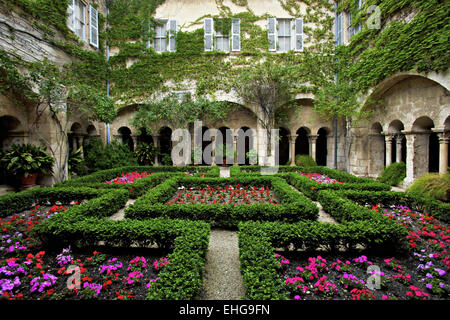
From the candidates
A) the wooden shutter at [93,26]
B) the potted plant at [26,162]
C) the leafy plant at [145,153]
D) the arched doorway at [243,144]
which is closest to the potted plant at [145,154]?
the leafy plant at [145,153]

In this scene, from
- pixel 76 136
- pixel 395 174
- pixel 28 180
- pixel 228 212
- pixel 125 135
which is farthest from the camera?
pixel 125 135

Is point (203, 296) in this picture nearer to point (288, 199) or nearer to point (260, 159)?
point (288, 199)

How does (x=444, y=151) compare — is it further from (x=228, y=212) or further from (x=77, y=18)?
(x=77, y=18)

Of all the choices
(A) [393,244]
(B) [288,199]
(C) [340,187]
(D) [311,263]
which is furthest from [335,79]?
Answer: (D) [311,263]

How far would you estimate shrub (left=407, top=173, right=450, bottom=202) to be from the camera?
502 cm

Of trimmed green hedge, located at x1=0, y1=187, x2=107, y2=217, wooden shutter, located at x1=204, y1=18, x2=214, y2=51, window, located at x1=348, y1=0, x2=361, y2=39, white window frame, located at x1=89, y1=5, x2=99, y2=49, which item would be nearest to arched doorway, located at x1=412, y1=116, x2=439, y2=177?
window, located at x1=348, y1=0, x2=361, y2=39

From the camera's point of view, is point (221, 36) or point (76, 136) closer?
point (76, 136)

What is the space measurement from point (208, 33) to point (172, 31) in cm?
186

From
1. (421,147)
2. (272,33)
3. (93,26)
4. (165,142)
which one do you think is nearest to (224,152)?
(165,142)

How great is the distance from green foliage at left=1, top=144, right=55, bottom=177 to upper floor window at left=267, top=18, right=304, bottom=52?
10797 mm

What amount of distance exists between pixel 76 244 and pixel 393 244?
15.0 feet

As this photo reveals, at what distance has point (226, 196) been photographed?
559 centimetres

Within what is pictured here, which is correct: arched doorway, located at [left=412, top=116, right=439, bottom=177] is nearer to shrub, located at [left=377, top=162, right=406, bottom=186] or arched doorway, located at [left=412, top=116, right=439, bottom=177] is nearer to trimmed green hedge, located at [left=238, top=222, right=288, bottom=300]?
shrub, located at [left=377, top=162, right=406, bottom=186]

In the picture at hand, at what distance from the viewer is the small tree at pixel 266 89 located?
393 inches
